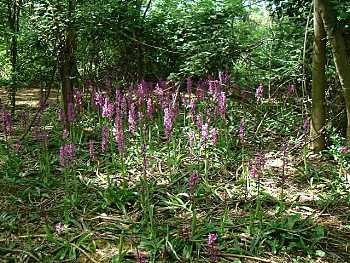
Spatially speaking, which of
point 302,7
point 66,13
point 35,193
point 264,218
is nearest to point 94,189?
point 35,193

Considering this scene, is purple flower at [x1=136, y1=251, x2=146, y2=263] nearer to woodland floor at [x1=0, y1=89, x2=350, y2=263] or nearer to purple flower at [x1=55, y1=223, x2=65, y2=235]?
woodland floor at [x1=0, y1=89, x2=350, y2=263]

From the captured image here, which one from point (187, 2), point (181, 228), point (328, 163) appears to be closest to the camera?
point (181, 228)

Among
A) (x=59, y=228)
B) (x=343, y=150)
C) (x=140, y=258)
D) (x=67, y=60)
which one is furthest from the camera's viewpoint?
(x=67, y=60)

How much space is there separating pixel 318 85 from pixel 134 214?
7.06 ft

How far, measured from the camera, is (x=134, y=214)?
3.30m

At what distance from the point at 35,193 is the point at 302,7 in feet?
10.8

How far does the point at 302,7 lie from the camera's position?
477 centimetres

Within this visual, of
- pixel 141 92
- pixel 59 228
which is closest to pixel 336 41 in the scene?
pixel 141 92

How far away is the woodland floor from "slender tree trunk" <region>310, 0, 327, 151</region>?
8.8 inches

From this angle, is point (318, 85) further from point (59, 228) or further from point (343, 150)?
point (59, 228)

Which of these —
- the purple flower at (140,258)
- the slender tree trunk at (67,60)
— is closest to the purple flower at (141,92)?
the slender tree trunk at (67,60)

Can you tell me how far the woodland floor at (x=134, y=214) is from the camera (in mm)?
2865

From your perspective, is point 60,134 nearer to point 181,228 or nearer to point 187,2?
point 181,228

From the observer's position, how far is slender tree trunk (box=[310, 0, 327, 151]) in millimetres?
4098
